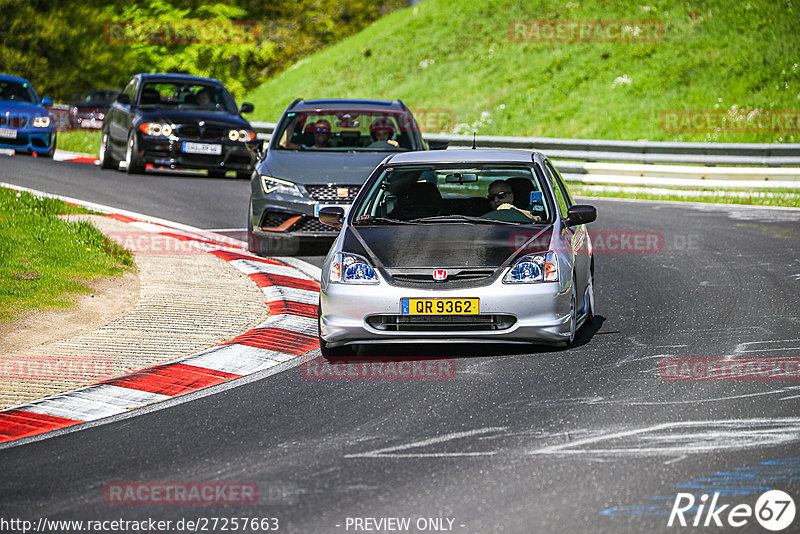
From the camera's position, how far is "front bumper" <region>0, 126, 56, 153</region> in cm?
2405

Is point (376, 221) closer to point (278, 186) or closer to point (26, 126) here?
point (278, 186)

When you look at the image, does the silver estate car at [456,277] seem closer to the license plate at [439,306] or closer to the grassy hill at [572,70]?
the license plate at [439,306]

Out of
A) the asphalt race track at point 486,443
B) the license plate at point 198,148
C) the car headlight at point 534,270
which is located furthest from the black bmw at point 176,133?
the car headlight at point 534,270

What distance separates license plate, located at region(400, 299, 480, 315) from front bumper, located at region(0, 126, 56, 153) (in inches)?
699

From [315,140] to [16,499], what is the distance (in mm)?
9543

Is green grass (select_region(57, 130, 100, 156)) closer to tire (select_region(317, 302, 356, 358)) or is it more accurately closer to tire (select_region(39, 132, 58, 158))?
tire (select_region(39, 132, 58, 158))

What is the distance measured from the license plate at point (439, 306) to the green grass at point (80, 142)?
19451 mm

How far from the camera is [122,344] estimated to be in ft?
29.1

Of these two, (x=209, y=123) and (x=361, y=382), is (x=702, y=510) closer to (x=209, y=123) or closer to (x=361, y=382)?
(x=361, y=382)

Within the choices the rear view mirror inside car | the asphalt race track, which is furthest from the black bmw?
the asphalt race track

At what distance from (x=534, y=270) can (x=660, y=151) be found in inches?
595

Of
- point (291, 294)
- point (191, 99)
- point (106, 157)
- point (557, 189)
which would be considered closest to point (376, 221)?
point (557, 189)

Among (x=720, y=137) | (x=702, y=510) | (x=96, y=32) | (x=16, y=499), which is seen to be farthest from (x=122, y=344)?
(x=96, y=32)

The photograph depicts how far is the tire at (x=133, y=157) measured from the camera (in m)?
20.5
